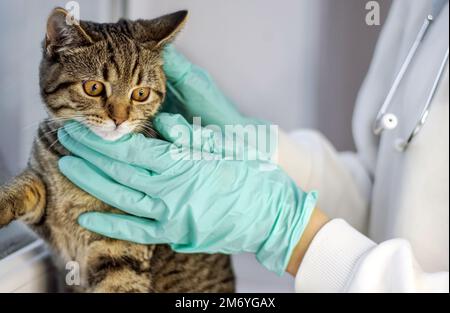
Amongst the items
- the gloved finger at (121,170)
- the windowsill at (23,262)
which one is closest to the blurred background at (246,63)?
the windowsill at (23,262)

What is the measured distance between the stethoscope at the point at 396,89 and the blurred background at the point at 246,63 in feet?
0.30

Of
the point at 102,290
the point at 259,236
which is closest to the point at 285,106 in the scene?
the point at 259,236

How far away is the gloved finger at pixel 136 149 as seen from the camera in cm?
79

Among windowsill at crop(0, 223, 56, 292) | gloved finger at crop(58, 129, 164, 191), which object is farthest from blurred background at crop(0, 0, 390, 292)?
gloved finger at crop(58, 129, 164, 191)

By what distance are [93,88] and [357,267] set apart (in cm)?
54

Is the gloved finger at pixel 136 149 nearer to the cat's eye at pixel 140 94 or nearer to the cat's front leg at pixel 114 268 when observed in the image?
the cat's eye at pixel 140 94

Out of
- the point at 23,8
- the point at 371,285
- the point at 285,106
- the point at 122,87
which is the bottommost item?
the point at 371,285

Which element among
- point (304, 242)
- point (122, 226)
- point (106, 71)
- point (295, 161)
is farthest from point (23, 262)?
point (295, 161)

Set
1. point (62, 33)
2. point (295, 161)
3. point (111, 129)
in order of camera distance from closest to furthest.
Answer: point (62, 33)
point (111, 129)
point (295, 161)

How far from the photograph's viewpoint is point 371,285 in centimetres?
78

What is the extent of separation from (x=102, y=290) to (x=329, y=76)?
2.30 feet

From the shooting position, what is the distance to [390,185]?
1.06 metres

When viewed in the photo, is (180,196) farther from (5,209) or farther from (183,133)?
(5,209)
